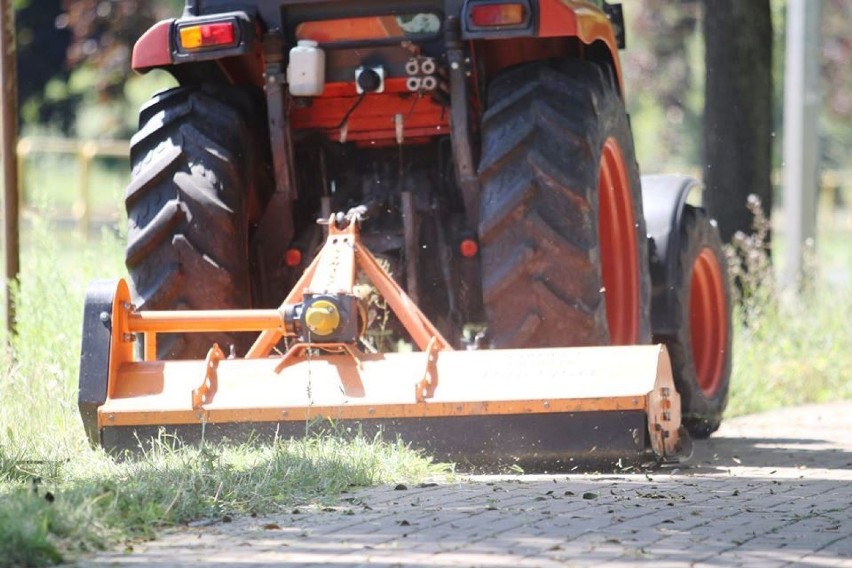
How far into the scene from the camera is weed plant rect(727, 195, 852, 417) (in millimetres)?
9789

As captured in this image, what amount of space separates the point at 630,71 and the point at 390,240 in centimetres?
2388

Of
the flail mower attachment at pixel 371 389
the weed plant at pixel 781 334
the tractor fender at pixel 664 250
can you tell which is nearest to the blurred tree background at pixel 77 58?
the weed plant at pixel 781 334

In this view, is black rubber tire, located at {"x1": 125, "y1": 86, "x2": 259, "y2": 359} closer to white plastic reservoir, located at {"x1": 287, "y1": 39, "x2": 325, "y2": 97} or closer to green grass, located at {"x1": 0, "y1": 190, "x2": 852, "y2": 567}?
white plastic reservoir, located at {"x1": 287, "y1": 39, "x2": 325, "y2": 97}

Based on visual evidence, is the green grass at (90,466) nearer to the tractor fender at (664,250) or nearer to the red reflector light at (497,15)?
the red reflector light at (497,15)

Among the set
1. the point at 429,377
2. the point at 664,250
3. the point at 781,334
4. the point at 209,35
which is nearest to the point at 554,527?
the point at 429,377

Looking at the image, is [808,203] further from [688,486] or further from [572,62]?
[688,486]

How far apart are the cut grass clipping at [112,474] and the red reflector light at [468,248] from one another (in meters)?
1.08

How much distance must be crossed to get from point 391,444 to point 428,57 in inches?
63.3

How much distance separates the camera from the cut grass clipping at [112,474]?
4352mm

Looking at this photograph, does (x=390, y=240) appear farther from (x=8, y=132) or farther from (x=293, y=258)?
(x=8, y=132)

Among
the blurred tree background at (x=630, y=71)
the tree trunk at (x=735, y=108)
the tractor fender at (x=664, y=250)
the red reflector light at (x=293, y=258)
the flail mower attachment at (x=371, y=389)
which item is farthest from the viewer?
the blurred tree background at (x=630, y=71)

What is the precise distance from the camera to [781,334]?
34.4ft

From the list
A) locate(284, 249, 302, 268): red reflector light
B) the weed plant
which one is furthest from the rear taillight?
the weed plant

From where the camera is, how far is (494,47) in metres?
6.81
